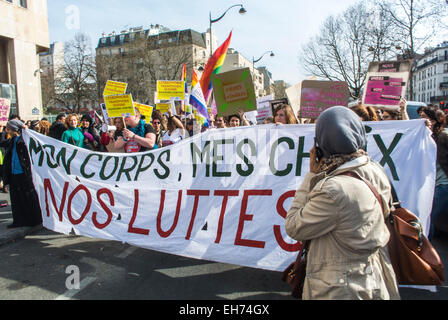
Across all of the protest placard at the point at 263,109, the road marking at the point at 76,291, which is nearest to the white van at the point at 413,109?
the protest placard at the point at 263,109

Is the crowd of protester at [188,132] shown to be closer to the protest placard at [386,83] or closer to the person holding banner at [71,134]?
the person holding banner at [71,134]

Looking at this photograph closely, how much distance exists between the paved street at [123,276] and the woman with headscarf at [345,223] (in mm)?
1640

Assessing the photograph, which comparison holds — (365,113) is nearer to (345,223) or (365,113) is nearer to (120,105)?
(345,223)

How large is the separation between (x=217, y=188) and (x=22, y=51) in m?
20.6

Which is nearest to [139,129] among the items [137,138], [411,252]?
[137,138]

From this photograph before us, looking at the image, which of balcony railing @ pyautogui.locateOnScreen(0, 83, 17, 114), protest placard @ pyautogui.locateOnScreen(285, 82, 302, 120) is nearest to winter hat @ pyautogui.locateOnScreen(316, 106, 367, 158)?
protest placard @ pyautogui.locateOnScreen(285, 82, 302, 120)

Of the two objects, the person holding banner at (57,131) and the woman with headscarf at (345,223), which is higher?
the person holding banner at (57,131)

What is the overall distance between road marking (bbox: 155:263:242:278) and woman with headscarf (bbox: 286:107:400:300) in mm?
2123

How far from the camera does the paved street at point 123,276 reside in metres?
3.19

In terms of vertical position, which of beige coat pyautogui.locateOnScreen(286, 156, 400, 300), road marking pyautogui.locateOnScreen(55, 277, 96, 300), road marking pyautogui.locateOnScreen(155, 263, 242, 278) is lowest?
road marking pyautogui.locateOnScreen(155, 263, 242, 278)

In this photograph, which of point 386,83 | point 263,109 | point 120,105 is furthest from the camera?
point 263,109

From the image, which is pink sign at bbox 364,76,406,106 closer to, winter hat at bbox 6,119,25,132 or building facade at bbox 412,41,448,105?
winter hat at bbox 6,119,25,132

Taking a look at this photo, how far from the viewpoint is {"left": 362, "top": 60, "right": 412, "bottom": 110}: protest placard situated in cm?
408

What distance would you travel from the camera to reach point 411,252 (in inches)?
69.0
